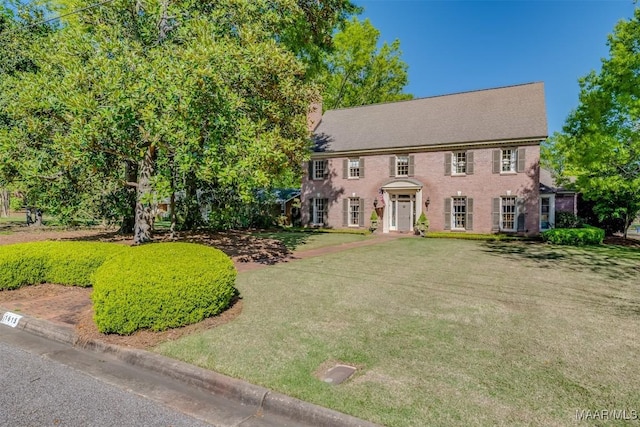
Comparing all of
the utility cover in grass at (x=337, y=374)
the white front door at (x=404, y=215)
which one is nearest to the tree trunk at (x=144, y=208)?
the utility cover in grass at (x=337, y=374)

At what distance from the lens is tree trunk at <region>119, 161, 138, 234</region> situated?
598 inches

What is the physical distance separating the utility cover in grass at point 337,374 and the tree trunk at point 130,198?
11.3 meters

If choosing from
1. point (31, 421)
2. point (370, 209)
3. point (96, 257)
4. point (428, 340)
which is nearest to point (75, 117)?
point (96, 257)

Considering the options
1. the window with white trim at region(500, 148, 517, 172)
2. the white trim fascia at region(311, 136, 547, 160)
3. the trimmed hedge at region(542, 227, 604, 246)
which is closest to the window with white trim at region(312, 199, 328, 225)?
the white trim fascia at region(311, 136, 547, 160)

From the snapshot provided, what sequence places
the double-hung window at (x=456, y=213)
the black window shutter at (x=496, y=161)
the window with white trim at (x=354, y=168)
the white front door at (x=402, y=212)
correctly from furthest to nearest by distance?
the window with white trim at (x=354, y=168)
the white front door at (x=402, y=212)
the double-hung window at (x=456, y=213)
the black window shutter at (x=496, y=161)

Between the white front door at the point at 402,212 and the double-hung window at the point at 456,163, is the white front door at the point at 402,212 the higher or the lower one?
the lower one

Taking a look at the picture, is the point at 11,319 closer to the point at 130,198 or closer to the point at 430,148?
the point at 130,198

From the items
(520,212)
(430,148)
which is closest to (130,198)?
(430,148)

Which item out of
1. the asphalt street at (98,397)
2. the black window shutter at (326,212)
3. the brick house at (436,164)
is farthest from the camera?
the black window shutter at (326,212)

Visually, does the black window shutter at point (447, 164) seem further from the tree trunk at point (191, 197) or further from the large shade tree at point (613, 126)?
the tree trunk at point (191, 197)

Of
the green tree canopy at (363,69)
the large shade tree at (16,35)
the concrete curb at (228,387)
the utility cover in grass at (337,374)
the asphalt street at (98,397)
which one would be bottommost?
the asphalt street at (98,397)

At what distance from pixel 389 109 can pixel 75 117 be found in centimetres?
2214

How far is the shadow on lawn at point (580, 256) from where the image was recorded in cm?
1123

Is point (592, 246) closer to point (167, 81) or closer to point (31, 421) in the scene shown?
point (167, 81)
